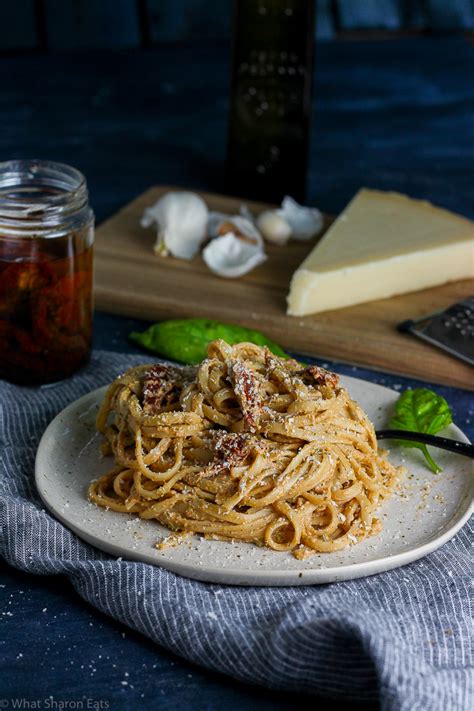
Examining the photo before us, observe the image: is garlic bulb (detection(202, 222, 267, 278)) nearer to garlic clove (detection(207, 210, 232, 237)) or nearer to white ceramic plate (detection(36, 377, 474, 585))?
garlic clove (detection(207, 210, 232, 237))

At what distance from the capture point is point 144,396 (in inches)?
107

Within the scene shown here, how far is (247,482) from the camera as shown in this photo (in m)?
2.49

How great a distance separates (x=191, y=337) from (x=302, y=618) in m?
1.52

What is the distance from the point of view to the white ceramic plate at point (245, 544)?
2367 mm

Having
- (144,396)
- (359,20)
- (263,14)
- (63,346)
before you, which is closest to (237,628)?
(144,396)

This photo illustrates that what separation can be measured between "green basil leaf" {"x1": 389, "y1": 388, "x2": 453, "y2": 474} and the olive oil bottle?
2035 millimetres

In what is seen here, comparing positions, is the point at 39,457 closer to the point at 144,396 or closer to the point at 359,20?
the point at 144,396

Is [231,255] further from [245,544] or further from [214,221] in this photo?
[245,544]

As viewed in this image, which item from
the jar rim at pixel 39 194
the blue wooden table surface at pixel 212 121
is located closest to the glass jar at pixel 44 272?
the jar rim at pixel 39 194

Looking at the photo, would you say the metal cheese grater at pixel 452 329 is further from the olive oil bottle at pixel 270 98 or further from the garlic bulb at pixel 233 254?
the olive oil bottle at pixel 270 98

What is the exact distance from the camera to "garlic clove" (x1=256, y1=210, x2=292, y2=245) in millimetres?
4414

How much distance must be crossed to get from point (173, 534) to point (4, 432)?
76 cm

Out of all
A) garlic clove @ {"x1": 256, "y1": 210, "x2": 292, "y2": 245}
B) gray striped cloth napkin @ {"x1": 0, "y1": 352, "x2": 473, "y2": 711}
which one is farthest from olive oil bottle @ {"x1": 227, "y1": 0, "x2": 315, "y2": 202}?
gray striped cloth napkin @ {"x1": 0, "y1": 352, "x2": 473, "y2": 711}

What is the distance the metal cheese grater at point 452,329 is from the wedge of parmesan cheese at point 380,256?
0.91 ft
